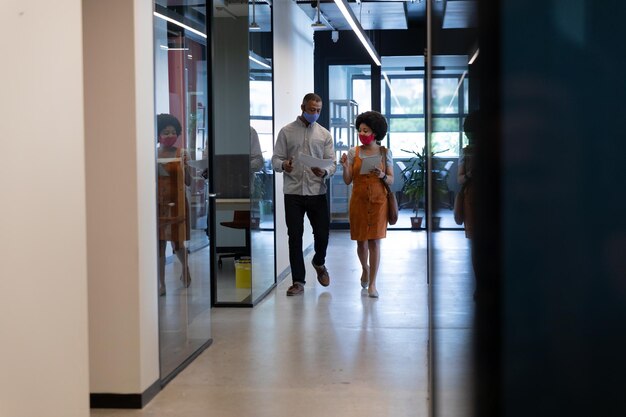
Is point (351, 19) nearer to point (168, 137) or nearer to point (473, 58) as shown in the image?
point (168, 137)

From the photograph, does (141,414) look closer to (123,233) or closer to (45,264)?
(123,233)

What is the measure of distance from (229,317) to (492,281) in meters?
6.68

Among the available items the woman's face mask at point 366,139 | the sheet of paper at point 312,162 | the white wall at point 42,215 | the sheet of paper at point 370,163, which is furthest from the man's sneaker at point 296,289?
the white wall at point 42,215

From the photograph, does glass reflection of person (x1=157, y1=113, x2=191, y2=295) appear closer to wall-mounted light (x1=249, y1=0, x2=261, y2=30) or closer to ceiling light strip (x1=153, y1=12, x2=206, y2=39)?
ceiling light strip (x1=153, y1=12, x2=206, y2=39)

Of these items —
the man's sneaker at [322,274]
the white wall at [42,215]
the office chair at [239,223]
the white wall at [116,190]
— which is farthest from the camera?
the man's sneaker at [322,274]

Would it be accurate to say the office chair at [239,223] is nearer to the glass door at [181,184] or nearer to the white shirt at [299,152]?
the white shirt at [299,152]

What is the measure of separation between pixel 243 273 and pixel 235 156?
97 centimetres

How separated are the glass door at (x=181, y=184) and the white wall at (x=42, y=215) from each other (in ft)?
5.09

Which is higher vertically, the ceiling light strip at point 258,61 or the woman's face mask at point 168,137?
the ceiling light strip at point 258,61

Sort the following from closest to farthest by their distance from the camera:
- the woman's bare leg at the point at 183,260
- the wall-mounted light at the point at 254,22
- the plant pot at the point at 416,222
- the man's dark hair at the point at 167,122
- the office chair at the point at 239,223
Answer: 1. the man's dark hair at the point at 167,122
2. the woman's bare leg at the point at 183,260
3. the office chair at the point at 239,223
4. the wall-mounted light at the point at 254,22
5. the plant pot at the point at 416,222

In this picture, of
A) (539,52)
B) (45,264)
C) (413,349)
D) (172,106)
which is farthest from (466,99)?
(413,349)

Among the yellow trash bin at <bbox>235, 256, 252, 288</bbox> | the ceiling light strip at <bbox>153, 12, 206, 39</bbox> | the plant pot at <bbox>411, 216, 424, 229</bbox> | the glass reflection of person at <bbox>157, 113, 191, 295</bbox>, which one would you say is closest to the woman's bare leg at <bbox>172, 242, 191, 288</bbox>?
the glass reflection of person at <bbox>157, 113, 191, 295</bbox>

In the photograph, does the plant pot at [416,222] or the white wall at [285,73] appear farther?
the plant pot at [416,222]

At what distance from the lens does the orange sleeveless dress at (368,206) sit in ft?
27.0
